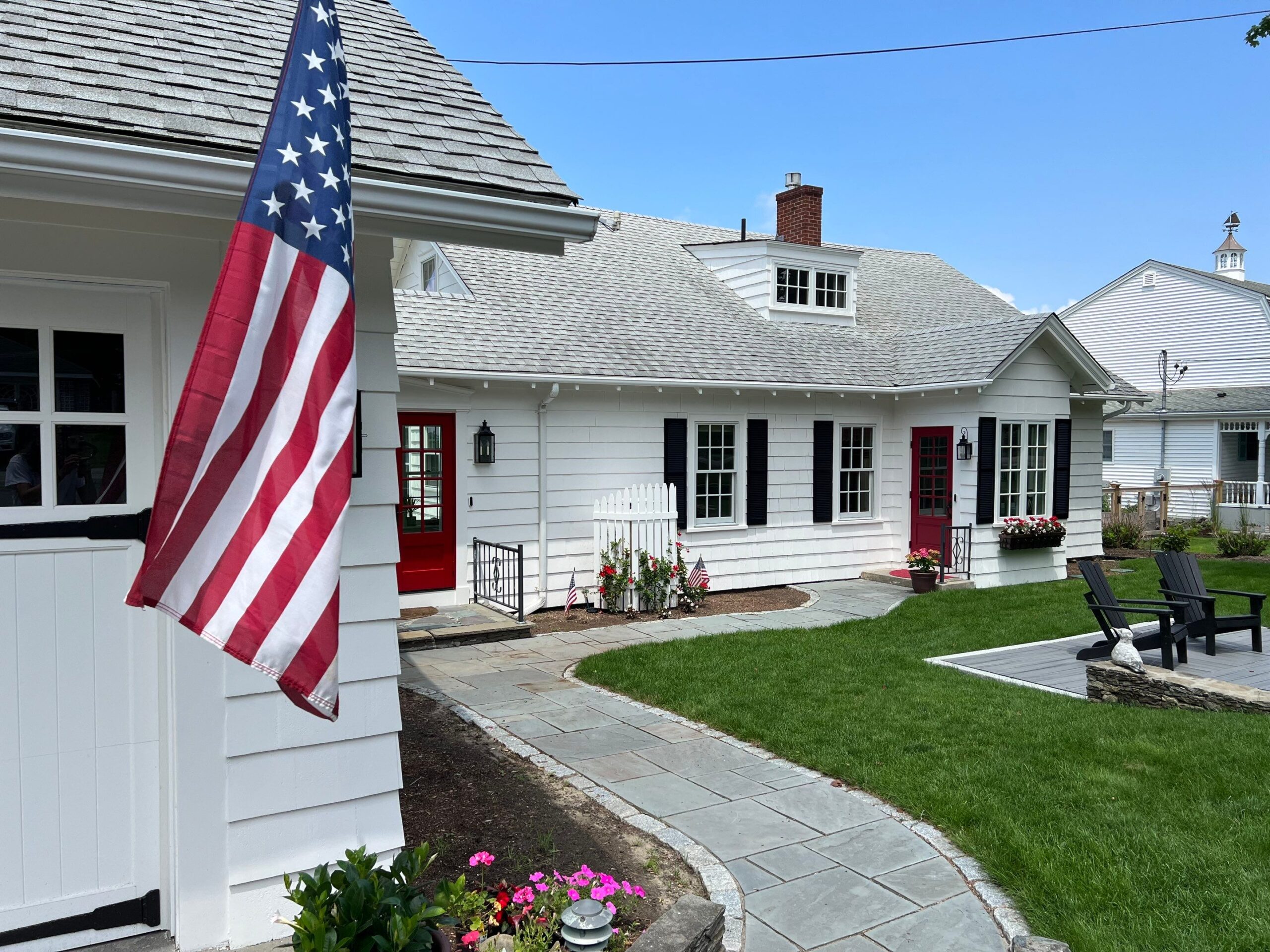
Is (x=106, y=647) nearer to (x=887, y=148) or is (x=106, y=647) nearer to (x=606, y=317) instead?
(x=606, y=317)

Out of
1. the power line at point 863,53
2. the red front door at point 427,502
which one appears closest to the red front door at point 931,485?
the power line at point 863,53

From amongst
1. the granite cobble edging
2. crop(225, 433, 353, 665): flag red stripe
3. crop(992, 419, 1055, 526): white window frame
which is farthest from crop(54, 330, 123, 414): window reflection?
crop(992, 419, 1055, 526): white window frame

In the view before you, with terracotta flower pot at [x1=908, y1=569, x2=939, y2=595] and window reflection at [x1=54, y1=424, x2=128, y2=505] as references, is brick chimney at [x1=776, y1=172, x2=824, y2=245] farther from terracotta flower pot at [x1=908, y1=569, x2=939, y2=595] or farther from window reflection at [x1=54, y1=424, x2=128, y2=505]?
window reflection at [x1=54, y1=424, x2=128, y2=505]

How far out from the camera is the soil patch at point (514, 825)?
4.04 metres

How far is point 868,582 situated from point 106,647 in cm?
1205

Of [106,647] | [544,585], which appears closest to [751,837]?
[106,647]

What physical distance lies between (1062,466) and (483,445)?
9.52 meters

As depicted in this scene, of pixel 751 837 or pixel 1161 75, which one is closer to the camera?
pixel 751 837

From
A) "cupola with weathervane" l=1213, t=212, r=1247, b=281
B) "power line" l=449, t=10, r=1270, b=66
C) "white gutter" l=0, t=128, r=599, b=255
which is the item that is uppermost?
"cupola with weathervane" l=1213, t=212, r=1247, b=281

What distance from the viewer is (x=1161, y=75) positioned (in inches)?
775

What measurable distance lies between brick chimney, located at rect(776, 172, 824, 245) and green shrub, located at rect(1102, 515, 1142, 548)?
8804mm

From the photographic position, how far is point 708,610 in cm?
1156

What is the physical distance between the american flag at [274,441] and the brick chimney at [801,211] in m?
14.6

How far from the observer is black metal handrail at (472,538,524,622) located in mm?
10727
